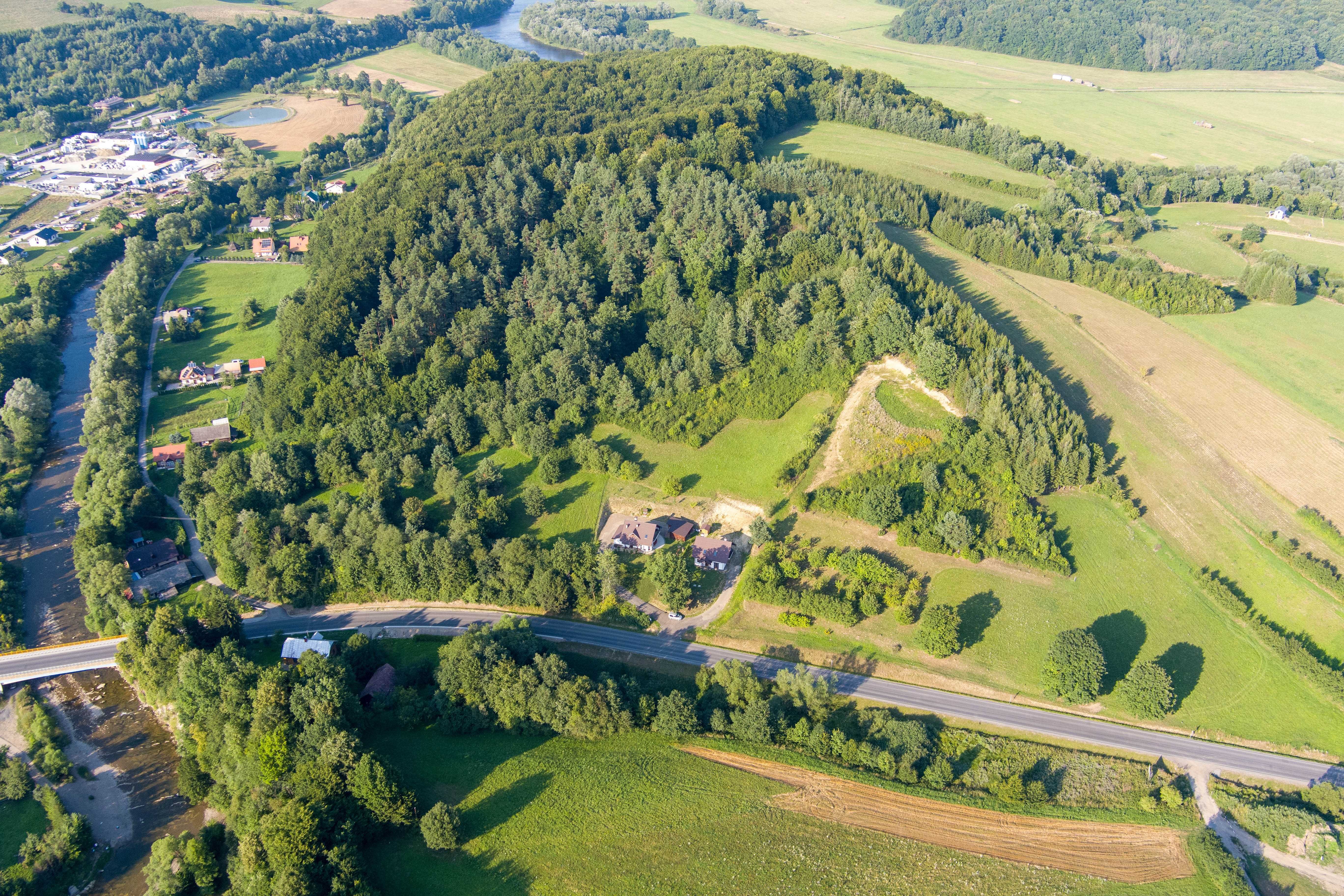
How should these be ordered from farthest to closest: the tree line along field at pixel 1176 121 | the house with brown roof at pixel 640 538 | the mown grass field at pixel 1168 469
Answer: the tree line along field at pixel 1176 121 → the house with brown roof at pixel 640 538 → the mown grass field at pixel 1168 469

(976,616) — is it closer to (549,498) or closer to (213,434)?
(549,498)

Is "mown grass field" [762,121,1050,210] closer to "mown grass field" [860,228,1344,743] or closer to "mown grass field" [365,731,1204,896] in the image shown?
"mown grass field" [860,228,1344,743]

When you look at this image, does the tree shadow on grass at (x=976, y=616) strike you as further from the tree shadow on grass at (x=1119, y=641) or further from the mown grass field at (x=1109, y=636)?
the tree shadow on grass at (x=1119, y=641)

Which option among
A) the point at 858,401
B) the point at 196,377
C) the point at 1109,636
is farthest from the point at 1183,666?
the point at 196,377

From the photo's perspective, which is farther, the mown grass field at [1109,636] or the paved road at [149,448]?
the paved road at [149,448]

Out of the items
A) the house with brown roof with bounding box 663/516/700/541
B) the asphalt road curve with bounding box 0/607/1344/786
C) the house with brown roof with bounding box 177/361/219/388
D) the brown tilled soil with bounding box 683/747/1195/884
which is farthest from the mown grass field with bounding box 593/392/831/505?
the house with brown roof with bounding box 177/361/219/388

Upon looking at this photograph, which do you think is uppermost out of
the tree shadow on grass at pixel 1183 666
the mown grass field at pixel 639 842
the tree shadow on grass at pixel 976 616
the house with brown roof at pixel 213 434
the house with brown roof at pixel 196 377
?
the house with brown roof at pixel 196 377

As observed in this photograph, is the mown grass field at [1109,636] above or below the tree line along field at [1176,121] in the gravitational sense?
below

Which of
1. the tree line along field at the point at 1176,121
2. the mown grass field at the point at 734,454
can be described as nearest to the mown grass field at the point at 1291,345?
the mown grass field at the point at 734,454
